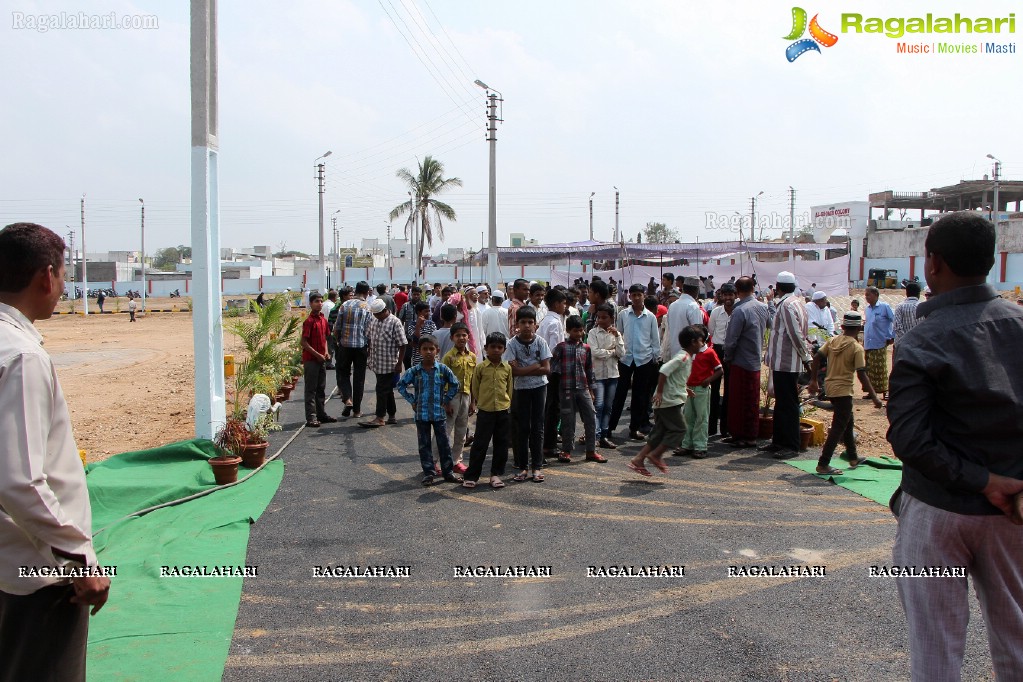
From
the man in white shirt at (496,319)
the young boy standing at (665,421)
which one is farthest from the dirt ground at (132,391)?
the man in white shirt at (496,319)

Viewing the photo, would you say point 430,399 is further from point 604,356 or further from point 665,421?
point 604,356

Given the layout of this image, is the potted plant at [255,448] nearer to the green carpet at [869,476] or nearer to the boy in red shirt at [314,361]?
the boy in red shirt at [314,361]

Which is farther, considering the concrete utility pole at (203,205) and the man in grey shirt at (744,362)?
the man in grey shirt at (744,362)

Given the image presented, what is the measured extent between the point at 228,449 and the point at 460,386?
99.1 inches

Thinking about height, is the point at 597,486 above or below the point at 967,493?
below

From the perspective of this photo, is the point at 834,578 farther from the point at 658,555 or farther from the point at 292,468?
the point at 292,468

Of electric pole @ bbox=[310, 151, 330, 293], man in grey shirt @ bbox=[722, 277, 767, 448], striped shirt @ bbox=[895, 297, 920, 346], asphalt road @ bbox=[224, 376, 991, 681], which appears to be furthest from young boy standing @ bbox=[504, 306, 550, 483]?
electric pole @ bbox=[310, 151, 330, 293]

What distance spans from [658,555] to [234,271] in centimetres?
8854

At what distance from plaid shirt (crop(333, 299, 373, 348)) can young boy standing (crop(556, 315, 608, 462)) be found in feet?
12.2

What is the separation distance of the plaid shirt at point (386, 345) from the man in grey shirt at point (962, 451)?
8.29 m

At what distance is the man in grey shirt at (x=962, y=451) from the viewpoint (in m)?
2.49

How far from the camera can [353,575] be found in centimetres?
527

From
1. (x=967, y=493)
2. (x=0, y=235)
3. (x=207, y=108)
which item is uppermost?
(x=207, y=108)

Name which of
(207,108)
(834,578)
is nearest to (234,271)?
Result: (207,108)
